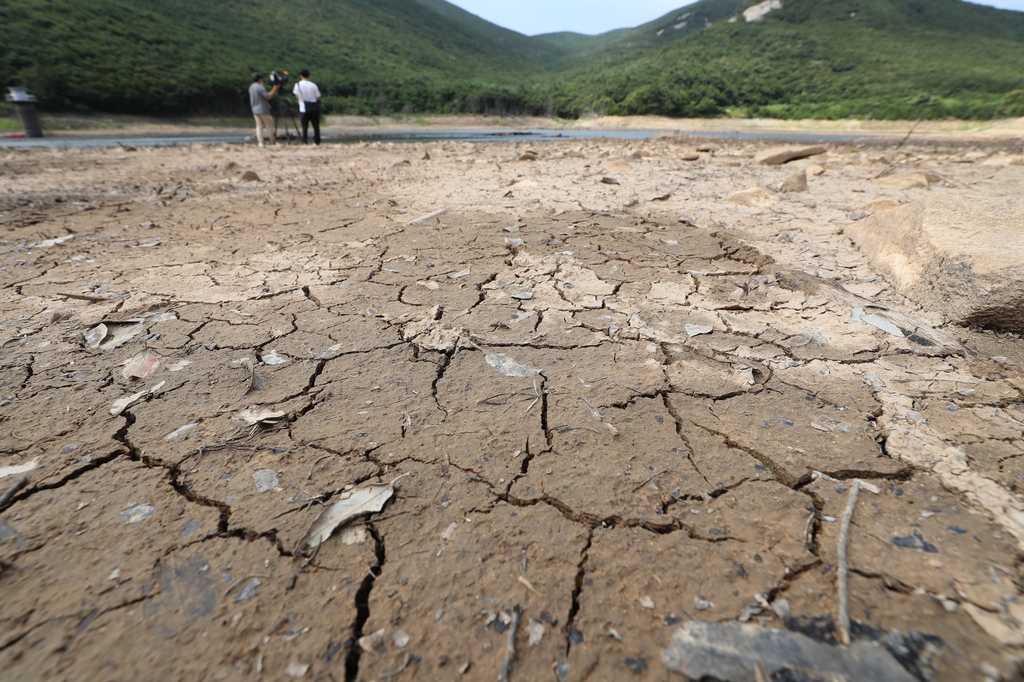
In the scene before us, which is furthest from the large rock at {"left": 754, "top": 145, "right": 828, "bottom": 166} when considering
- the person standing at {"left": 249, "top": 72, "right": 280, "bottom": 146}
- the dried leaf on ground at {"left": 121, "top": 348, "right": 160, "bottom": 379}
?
the person standing at {"left": 249, "top": 72, "right": 280, "bottom": 146}

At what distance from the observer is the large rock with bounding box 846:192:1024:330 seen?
171 cm

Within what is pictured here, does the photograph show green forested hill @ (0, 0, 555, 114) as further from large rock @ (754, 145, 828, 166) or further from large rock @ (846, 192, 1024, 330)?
large rock @ (846, 192, 1024, 330)

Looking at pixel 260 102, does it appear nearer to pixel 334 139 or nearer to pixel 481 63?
pixel 334 139

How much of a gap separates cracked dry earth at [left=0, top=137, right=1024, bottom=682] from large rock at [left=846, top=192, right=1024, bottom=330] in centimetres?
9

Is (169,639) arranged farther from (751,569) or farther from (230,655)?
(751,569)

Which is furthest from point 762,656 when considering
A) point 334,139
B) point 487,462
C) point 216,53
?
point 216,53

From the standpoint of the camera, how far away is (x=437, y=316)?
6.47 feet

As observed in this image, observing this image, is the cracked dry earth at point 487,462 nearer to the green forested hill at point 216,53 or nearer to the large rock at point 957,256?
the large rock at point 957,256

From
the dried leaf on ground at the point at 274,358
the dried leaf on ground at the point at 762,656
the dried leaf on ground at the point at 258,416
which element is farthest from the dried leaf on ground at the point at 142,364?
the dried leaf on ground at the point at 762,656

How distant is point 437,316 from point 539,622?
4.57 feet

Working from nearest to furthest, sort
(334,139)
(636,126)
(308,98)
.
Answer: (308,98)
(334,139)
(636,126)

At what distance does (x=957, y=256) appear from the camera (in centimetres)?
184

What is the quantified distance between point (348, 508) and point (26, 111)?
16.9m

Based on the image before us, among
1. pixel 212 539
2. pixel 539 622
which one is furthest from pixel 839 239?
pixel 212 539
